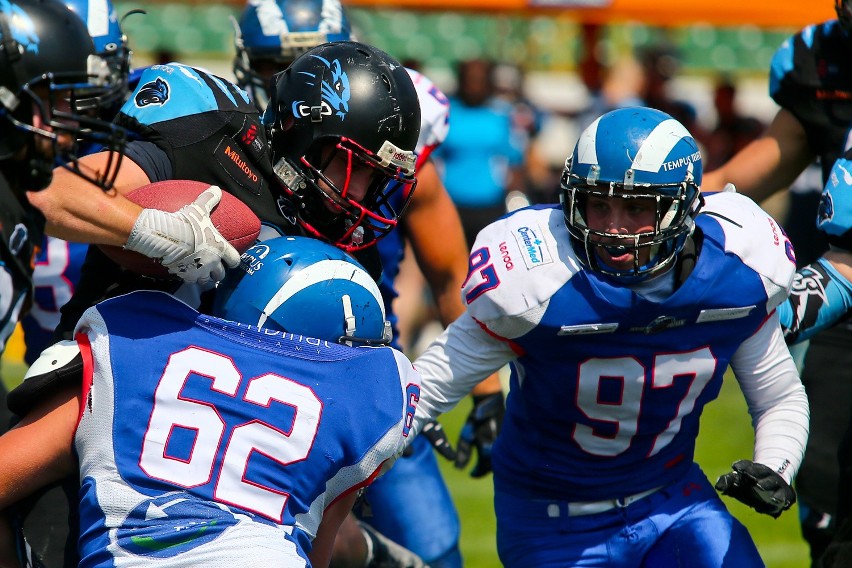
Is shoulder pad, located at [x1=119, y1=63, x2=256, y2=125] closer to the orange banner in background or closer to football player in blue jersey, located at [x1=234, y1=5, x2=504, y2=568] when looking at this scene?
football player in blue jersey, located at [x1=234, y1=5, x2=504, y2=568]

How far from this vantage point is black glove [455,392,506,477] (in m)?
3.87

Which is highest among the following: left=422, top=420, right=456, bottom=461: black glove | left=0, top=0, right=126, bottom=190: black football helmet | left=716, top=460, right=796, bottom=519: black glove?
left=0, top=0, right=126, bottom=190: black football helmet

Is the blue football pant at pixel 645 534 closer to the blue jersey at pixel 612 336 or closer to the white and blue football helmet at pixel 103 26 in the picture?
the blue jersey at pixel 612 336

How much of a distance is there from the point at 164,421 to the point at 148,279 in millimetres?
481

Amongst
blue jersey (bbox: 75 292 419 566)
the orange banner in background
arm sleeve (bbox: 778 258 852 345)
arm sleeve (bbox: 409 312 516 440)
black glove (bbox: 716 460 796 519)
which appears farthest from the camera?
the orange banner in background

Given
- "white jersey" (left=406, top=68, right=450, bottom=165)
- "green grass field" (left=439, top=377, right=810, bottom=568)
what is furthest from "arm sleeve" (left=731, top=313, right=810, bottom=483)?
"green grass field" (left=439, top=377, right=810, bottom=568)

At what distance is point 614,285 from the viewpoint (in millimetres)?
3049

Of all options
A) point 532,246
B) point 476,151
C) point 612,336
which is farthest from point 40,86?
point 476,151

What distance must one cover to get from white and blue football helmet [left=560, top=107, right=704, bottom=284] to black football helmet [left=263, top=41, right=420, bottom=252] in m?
0.47

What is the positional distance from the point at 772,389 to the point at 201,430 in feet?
5.20

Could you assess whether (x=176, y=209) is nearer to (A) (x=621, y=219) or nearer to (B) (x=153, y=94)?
(B) (x=153, y=94)

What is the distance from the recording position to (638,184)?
3.03 m

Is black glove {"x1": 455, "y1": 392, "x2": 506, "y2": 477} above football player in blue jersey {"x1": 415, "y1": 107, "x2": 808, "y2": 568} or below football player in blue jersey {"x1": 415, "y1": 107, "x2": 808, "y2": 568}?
below

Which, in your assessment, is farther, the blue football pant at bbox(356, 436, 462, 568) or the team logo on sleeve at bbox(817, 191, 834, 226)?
the blue football pant at bbox(356, 436, 462, 568)
